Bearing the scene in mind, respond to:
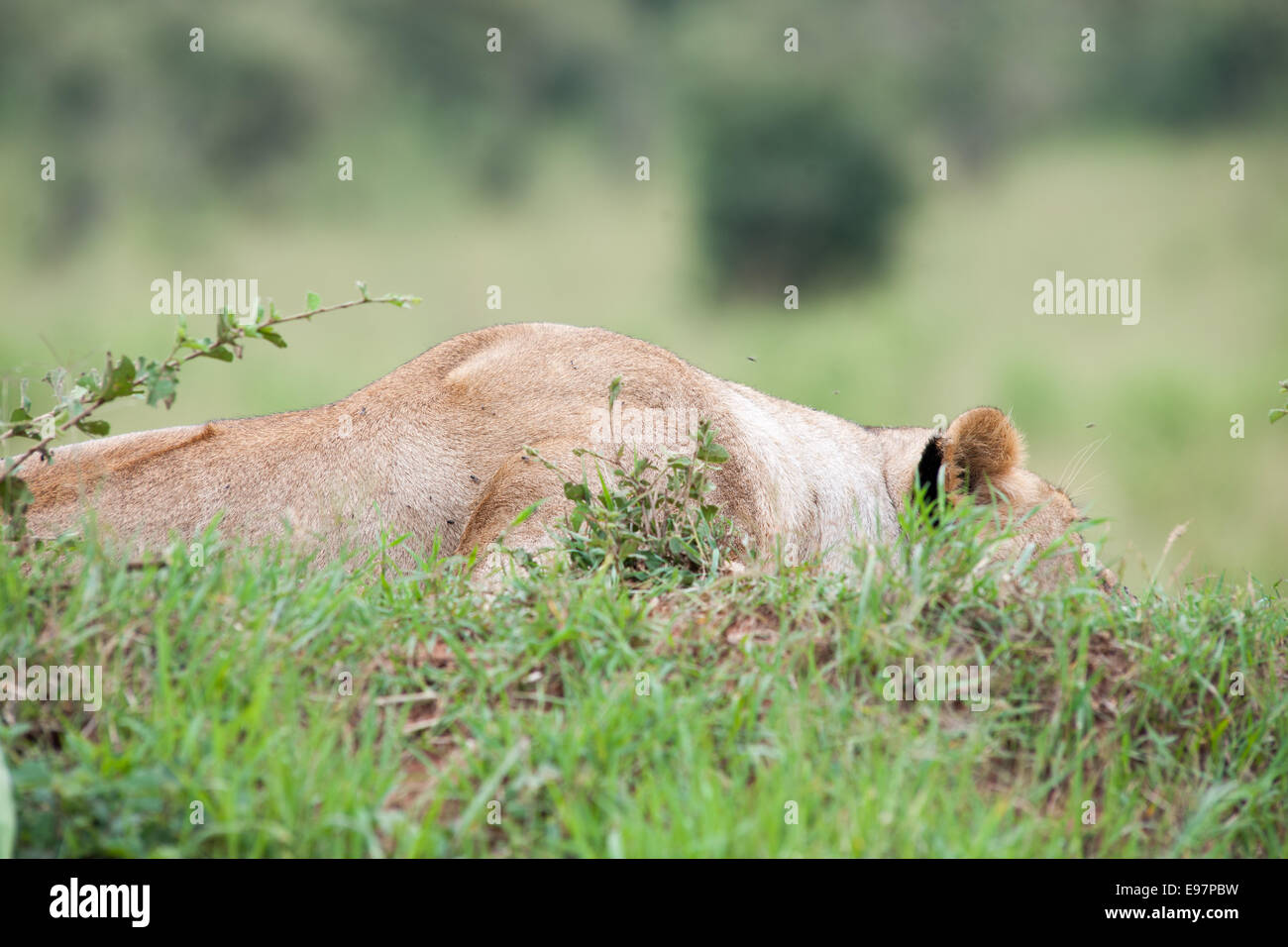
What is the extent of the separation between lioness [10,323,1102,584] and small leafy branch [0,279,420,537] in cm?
69

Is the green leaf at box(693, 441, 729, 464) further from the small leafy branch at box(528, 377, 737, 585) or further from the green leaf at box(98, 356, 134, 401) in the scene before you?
the green leaf at box(98, 356, 134, 401)

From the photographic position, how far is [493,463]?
4.86 meters

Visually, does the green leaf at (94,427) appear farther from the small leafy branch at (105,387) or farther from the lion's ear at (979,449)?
the lion's ear at (979,449)

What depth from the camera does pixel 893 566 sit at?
3604 millimetres

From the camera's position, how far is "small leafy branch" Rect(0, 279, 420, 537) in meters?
3.62

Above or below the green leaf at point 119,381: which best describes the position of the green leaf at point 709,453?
below

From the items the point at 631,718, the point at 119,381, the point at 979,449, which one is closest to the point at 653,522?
the point at 631,718

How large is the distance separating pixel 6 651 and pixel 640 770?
1.76m

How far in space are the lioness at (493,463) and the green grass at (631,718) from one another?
33.2 inches

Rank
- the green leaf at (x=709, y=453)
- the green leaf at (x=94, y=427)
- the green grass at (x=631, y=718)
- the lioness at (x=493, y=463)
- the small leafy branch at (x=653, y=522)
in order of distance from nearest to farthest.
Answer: the green grass at (x=631, y=718) → the green leaf at (x=94, y=427) → the small leafy branch at (x=653, y=522) → the green leaf at (x=709, y=453) → the lioness at (x=493, y=463)

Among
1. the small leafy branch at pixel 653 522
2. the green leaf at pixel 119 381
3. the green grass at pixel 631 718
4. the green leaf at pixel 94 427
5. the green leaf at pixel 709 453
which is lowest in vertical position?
the green grass at pixel 631 718

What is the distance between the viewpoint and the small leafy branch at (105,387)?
362cm

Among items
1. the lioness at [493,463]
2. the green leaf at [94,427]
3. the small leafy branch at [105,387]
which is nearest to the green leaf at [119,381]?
the small leafy branch at [105,387]

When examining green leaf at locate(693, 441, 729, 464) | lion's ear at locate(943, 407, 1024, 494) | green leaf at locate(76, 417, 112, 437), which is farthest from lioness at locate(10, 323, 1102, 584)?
green leaf at locate(76, 417, 112, 437)
